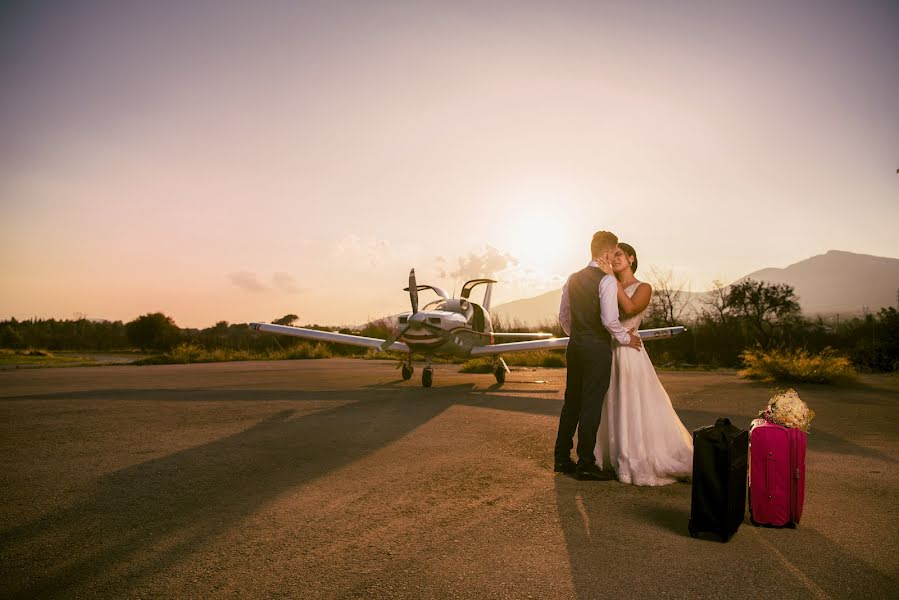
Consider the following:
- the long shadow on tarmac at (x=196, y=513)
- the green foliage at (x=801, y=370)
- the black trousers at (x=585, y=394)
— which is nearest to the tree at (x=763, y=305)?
the green foliage at (x=801, y=370)

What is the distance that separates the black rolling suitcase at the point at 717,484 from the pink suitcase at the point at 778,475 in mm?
176

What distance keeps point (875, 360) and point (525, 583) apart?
19.3 metres

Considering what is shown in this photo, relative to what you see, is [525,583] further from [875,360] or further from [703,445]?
[875,360]

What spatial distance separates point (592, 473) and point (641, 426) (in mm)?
640

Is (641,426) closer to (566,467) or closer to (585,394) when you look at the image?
(585,394)

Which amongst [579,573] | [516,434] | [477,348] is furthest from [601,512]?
[477,348]

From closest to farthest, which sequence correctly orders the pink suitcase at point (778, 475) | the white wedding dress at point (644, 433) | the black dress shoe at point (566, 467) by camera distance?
the pink suitcase at point (778, 475) < the white wedding dress at point (644, 433) < the black dress shoe at point (566, 467)

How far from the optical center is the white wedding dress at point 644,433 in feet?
15.3

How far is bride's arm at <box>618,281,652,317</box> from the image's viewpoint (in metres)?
4.91

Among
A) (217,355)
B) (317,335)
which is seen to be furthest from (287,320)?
(317,335)

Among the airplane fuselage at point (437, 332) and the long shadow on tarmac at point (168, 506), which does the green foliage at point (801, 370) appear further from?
the long shadow on tarmac at point (168, 506)

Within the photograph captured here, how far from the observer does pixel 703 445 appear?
3508 millimetres

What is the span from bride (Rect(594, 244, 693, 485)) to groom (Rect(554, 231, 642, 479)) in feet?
0.45

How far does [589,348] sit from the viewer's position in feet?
16.1
